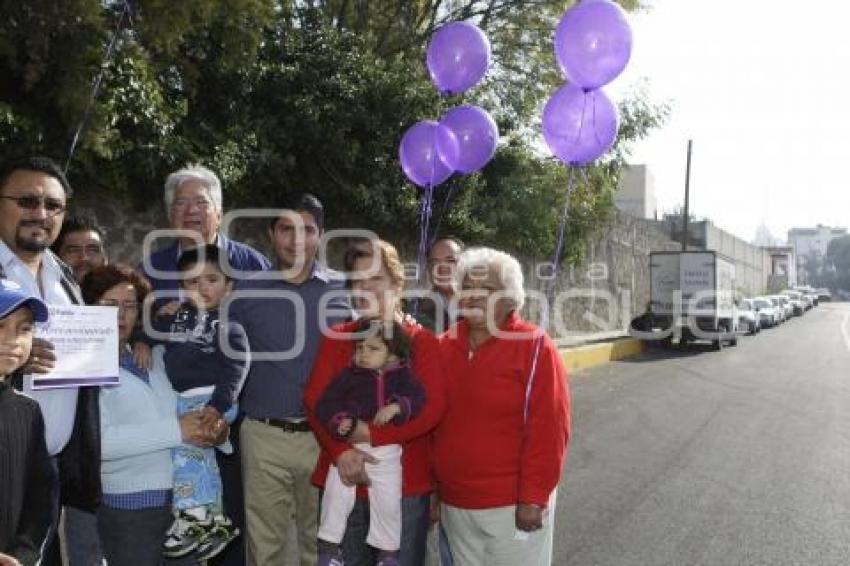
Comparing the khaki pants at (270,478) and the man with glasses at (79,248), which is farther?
the man with glasses at (79,248)

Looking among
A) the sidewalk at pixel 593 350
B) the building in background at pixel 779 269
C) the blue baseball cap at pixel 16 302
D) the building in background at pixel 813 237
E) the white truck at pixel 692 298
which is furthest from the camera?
the building in background at pixel 813 237

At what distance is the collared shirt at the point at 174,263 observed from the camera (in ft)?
11.2

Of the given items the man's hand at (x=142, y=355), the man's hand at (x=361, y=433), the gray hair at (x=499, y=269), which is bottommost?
the man's hand at (x=361, y=433)

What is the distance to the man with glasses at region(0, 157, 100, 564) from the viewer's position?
2.62 meters

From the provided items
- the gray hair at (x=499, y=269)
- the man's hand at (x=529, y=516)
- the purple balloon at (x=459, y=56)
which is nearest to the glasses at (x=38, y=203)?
the gray hair at (x=499, y=269)

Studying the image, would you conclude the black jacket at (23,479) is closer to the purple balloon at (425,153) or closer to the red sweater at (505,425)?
the red sweater at (505,425)

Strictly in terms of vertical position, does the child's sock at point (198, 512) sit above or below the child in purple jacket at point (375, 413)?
below

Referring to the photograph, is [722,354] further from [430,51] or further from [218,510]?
[218,510]

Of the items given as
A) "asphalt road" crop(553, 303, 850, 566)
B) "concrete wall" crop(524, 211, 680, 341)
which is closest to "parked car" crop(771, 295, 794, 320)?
"concrete wall" crop(524, 211, 680, 341)

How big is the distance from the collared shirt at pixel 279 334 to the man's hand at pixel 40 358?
935 mm

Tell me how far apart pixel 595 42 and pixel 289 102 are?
20.7 ft

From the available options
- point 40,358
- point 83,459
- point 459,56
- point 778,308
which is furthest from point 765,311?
point 40,358

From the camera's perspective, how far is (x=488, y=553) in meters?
3.00

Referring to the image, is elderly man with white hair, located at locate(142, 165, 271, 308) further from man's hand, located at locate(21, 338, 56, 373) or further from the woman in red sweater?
man's hand, located at locate(21, 338, 56, 373)
